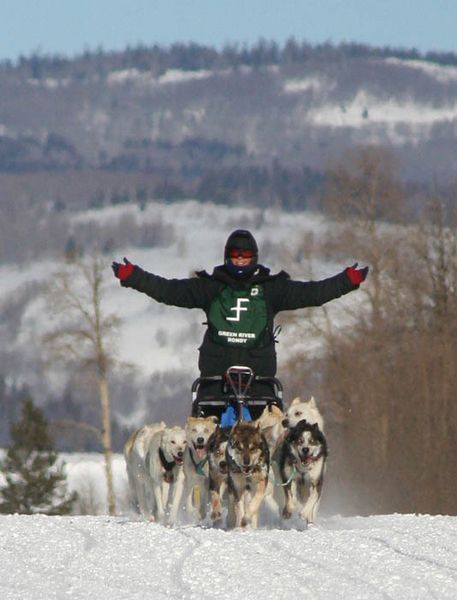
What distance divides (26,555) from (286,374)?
29.7 meters

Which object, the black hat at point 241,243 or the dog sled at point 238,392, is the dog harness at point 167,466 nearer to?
the dog sled at point 238,392

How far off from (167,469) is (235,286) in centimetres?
249

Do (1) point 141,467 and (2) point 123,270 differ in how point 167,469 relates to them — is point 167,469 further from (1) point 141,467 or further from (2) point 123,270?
(2) point 123,270

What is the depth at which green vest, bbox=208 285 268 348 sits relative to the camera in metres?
12.7

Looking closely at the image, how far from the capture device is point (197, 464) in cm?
1362

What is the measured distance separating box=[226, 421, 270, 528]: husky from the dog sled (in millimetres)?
444

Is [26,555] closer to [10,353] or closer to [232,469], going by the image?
[232,469]

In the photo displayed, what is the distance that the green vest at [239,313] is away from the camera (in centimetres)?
1269

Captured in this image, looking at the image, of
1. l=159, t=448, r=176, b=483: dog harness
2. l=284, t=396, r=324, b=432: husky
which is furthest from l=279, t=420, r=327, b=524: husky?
l=159, t=448, r=176, b=483: dog harness

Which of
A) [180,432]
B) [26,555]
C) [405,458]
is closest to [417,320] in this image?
[405,458]

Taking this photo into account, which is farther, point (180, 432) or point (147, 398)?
point (147, 398)

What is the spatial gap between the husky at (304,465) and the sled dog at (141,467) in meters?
2.44

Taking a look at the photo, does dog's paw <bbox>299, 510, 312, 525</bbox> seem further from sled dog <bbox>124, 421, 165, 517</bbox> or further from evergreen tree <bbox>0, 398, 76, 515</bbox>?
evergreen tree <bbox>0, 398, 76, 515</bbox>

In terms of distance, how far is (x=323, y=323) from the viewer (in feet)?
139
